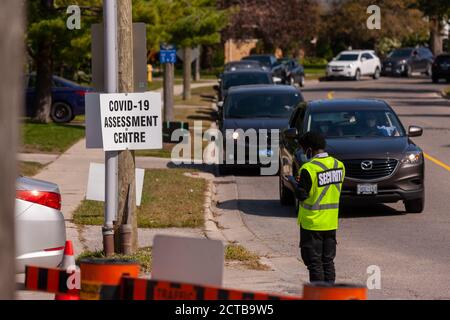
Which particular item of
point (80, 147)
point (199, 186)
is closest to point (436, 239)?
point (199, 186)

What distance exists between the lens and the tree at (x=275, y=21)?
70250mm

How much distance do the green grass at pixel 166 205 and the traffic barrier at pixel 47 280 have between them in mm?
7811

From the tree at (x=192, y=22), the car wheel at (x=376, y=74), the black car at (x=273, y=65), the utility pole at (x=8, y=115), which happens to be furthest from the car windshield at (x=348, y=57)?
the utility pole at (x=8, y=115)

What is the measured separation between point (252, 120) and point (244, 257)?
10.3 meters

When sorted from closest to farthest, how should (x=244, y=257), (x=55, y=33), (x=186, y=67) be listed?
(x=244, y=257)
(x=55, y=33)
(x=186, y=67)

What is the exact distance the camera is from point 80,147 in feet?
84.6

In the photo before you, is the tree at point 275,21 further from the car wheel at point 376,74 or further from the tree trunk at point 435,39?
the car wheel at point 376,74

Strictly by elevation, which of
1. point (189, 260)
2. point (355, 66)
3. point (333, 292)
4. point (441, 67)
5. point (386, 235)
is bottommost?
point (355, 66)

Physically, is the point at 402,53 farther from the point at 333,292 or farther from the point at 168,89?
the point at 333,292

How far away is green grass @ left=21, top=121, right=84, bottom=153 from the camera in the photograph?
2506 centimetres

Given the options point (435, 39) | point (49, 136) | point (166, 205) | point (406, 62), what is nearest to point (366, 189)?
point (166, 205)

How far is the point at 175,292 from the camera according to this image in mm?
5926
